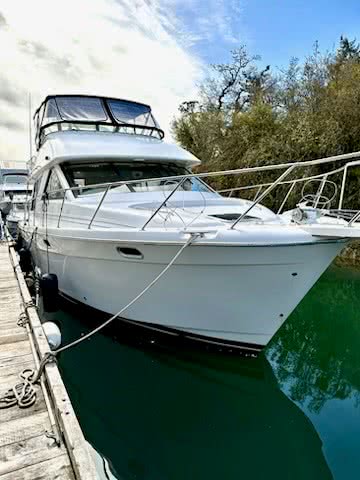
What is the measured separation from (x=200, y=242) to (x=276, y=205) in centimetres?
879

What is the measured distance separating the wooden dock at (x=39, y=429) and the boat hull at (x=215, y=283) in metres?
1.10

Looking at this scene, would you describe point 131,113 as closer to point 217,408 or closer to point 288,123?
point 217,408

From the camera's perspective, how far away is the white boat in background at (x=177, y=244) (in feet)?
11.2

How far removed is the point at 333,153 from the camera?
35.1 feet

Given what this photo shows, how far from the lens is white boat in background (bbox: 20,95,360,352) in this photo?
341cm

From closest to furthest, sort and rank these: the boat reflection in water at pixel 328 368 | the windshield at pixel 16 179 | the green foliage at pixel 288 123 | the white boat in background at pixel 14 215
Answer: the boat reflection in water at pixel 328 368 → the green foliage at pixel 288 123 → the white boat in background at pixel 14 215 → the windshield at pixel 16 179

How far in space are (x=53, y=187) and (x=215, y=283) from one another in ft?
10.9

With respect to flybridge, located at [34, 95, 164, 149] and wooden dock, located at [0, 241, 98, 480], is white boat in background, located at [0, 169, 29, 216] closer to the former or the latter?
flybridge, located at [34, 95, 164, 149]

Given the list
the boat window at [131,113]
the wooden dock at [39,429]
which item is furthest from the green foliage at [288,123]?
the wooden dock at [39,429]

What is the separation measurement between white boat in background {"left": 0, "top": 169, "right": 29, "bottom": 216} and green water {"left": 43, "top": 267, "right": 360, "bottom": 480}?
30.3ft

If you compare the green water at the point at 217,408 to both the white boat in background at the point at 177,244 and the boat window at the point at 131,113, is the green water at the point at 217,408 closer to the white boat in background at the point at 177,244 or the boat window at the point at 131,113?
the white boat in background at the point at 177,244

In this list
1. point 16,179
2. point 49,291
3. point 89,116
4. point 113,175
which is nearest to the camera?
point 49,291

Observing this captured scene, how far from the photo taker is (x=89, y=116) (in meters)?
6.54

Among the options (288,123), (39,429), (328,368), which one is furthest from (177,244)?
(288,123)
